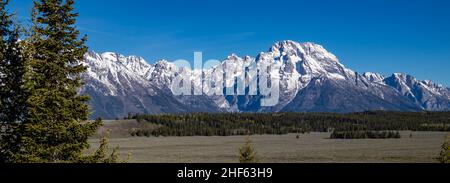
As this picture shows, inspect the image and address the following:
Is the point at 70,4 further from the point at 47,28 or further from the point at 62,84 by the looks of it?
the point at 62,84

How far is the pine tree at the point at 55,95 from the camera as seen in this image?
1051 inches

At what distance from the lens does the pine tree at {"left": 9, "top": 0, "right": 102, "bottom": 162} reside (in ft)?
87.6

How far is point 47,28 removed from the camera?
1126 inches

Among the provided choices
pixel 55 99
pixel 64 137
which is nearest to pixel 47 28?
pixel 55 99

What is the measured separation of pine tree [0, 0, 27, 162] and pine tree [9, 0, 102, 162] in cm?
75

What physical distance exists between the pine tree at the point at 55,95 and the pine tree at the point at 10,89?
29.7 inches

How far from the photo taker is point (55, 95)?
27.0m

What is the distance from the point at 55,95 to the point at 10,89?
3.23 metres

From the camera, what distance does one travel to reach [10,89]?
28.4m

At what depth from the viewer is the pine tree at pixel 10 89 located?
27641 millimetres
